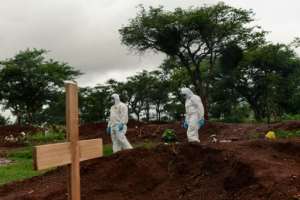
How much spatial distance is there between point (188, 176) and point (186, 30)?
19018mm

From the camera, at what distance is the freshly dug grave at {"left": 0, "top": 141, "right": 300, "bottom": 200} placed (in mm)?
6332

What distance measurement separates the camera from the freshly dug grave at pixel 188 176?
6332 millimetres

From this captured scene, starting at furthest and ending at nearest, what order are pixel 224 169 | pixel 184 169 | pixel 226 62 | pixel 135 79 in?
pixel 135 79, pixel 226 62, pixel 184 169, pixel 224 169

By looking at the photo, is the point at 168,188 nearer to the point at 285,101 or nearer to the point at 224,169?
the point at 224,169

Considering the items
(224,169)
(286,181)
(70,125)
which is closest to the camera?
(70,125)

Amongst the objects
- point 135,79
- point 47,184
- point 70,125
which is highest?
point 135,79

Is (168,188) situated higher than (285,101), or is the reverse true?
(285,101)

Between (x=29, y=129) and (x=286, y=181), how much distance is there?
20027mm

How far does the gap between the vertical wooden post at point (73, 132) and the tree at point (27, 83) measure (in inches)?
1057

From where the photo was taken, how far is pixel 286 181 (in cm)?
→ 602

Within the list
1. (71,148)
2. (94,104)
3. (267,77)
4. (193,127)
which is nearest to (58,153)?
(71,148)

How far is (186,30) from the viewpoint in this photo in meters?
26.2

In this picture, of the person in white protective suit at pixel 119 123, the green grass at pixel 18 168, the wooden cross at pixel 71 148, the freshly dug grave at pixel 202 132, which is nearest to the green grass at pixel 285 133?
the freshly dug grave at pixel 202 132

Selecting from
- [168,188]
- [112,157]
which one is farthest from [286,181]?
[112,157]
